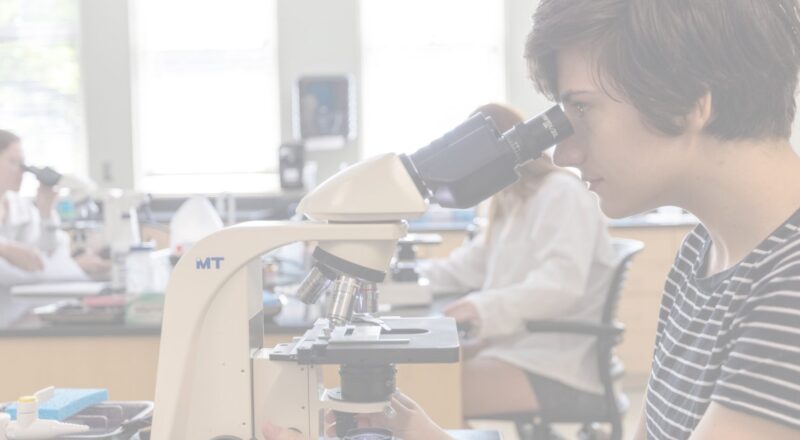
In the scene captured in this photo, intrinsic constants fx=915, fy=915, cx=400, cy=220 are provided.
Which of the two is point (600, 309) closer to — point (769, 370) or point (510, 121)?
point (510, 121)

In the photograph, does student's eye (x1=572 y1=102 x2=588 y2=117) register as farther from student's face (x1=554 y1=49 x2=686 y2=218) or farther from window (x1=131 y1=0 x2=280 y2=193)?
window (x1=131 y1=0 x2=280 y2=193)

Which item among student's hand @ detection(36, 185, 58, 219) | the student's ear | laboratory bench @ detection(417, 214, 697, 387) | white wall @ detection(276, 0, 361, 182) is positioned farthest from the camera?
white wall @ detection(276, 0, 361, 182)

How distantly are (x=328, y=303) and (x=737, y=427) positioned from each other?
446 millimetres

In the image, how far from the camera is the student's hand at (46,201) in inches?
128

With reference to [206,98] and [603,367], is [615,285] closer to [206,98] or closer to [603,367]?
[603,367]

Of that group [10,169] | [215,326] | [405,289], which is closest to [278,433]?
[215,326]

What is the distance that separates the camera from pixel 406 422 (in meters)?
1.16

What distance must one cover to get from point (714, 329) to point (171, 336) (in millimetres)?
610

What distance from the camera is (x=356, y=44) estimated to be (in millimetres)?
5344

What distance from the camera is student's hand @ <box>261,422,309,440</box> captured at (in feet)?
3.43

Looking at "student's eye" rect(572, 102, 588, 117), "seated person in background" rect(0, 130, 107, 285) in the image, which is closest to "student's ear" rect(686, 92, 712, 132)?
"student's eye" rect(572, 102, 588, 117)

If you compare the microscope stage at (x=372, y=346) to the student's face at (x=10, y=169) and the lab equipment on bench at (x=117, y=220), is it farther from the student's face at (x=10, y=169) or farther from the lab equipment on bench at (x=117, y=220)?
the student's face at (x=10, y=169)

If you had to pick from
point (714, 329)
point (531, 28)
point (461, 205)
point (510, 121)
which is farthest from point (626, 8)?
point (510, 121)

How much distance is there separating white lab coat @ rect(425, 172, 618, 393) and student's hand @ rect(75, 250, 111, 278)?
1.34 m
